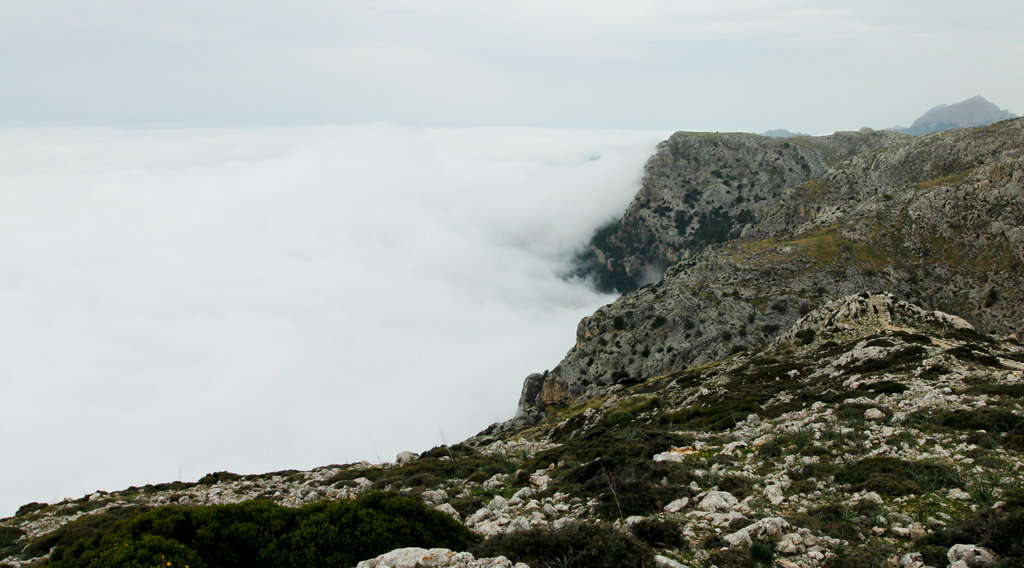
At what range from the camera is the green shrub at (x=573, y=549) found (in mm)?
10156

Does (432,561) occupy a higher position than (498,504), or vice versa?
(432,561)

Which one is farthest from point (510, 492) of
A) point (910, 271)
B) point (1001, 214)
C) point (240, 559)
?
point (1001, 214)

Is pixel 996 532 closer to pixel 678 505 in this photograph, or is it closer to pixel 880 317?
pixel 678 505

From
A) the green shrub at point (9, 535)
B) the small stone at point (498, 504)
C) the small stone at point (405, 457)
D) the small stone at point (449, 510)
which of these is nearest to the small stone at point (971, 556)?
the small stone at point (498, 504)

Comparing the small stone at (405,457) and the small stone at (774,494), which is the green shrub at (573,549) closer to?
the small stone at (774,494)

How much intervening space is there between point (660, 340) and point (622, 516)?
2749 inches

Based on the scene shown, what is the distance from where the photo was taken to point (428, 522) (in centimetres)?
1296

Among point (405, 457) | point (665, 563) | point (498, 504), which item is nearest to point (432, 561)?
point (665, 563)

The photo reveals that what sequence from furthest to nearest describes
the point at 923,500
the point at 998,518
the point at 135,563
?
the point at 923,500
the point at 135,563
the point at 998,518

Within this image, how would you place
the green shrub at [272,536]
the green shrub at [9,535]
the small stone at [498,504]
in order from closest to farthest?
the green shrub at [272,536]
the small stone at [498,504]
the green shrub at [9,535]

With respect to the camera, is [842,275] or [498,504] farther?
[842,275]

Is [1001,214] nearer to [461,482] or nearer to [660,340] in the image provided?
[660,340]

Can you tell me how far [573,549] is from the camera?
35.3ft

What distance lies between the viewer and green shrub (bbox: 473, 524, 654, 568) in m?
10.2
